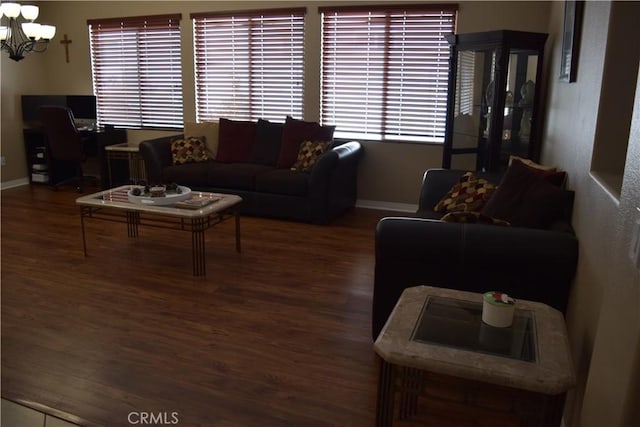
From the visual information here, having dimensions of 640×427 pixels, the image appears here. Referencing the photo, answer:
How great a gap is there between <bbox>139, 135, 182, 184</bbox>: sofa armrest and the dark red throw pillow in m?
1.26

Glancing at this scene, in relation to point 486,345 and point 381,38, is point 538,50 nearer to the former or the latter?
point 381,38

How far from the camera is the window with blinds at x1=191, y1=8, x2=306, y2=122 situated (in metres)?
5.66

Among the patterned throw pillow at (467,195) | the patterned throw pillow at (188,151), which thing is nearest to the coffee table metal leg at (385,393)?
the patterned throw pillow at (467,195)

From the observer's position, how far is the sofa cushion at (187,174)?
5.34 metres

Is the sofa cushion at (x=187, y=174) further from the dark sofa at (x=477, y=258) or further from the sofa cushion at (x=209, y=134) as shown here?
the dark sofa at (x=477, y=258)

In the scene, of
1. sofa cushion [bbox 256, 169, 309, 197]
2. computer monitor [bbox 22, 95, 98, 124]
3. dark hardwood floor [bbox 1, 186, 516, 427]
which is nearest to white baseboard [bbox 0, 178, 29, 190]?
computer monitor [bbox 22, 95, 98, 124]

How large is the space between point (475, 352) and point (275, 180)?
3.67 meters

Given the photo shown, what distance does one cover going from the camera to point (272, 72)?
5.80 metres

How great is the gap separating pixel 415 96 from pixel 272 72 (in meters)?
1.63

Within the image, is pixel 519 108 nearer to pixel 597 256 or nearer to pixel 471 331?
pixel 597 256

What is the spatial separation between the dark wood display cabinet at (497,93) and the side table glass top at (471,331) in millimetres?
2509

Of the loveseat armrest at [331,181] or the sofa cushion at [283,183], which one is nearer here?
the loveseat armrest at [331,181]

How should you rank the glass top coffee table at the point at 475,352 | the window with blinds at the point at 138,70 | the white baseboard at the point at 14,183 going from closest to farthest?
the glass top coffee table at the point at 475,352 → the window with blinds at the point at 138,70 → the white baseboard at the point at 14,183

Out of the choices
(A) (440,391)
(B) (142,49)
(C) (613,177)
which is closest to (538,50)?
(C) (613,177)
